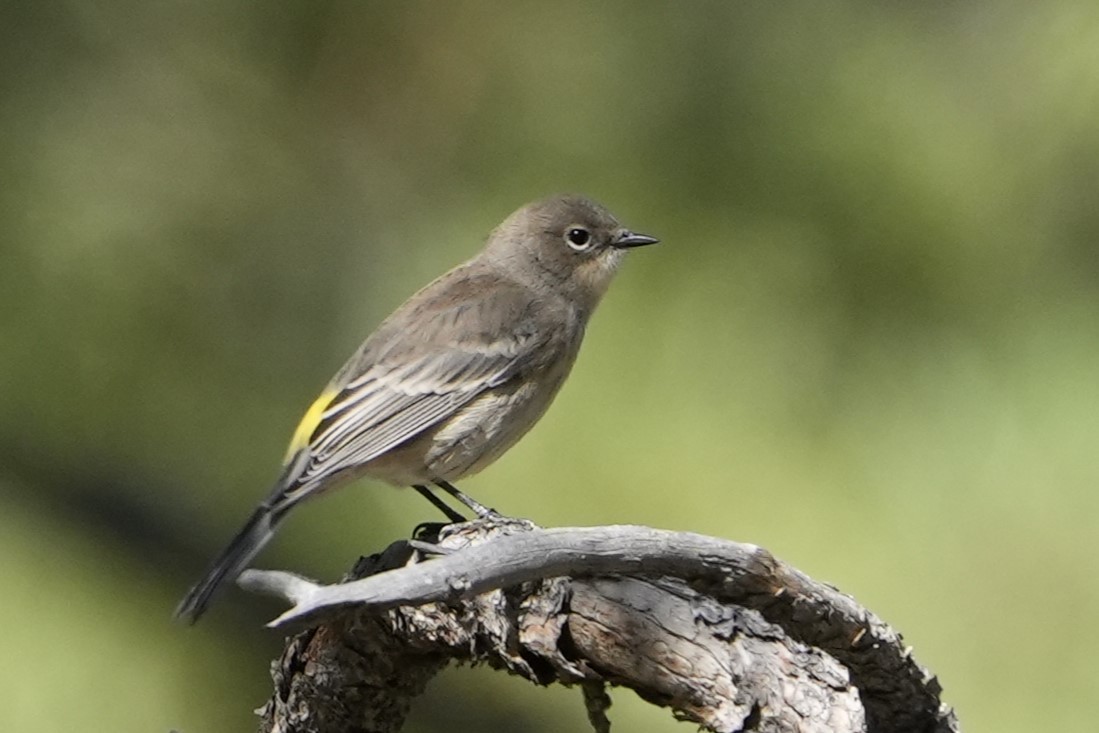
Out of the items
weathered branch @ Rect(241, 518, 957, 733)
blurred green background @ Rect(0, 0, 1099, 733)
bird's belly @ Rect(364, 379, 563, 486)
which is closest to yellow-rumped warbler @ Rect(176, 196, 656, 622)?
bird's belly @ Rect(364, 379, 563, 486)

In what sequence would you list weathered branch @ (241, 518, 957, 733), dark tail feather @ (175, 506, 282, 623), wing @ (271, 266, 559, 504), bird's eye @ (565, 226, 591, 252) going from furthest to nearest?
1. bird's eye @ (565, 226, 591, 252)
2. wing @ (271, 266, 559, 504)
3. dark tail feather @ (175, 506, 282, 623)
4. weathered branch @ (241, 518, 957, 733)

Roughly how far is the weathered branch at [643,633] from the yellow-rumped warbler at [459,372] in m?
0.84

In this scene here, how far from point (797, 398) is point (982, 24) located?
1.12 m

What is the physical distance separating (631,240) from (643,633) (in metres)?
1.68

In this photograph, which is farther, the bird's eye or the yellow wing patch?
the bird's eye

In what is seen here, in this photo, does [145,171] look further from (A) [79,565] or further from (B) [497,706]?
(B) [497,706]

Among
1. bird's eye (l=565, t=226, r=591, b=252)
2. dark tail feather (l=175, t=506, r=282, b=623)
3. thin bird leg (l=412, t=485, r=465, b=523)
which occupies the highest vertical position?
bird's eye (l=565, t=226, r=591, b=252)

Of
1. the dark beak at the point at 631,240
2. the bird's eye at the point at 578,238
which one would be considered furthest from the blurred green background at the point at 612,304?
the bird's eye at the point at 578,238

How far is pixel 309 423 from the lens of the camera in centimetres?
367

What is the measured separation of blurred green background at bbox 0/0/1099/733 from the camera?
3.08 m

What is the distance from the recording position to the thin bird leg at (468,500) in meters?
3.54

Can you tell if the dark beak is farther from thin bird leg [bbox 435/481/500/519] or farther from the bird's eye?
thin bird leg [bbox 435/481/500/519]

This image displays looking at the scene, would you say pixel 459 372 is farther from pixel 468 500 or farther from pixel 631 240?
pixel 631 240

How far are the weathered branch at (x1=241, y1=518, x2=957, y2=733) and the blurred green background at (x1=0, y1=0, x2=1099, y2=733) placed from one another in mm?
614
